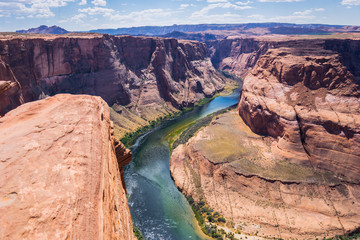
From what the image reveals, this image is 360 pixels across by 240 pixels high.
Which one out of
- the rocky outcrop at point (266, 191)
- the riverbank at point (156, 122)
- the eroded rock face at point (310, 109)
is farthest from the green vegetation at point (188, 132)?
the eroded rock face at point (310, 109)

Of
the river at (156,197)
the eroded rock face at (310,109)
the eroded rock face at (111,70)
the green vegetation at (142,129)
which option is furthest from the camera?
the green vegetation at (142,129)

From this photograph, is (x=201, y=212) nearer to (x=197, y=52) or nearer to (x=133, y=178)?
(x=133, y=178)

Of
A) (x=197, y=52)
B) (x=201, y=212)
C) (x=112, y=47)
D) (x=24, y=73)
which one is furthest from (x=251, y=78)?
(x=197, y=52)

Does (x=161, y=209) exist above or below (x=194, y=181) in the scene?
below

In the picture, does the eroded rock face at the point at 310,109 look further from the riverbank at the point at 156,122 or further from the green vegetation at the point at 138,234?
the green vegetation at the point at 138,234

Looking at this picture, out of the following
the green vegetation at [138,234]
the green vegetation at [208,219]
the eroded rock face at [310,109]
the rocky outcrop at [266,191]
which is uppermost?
the eroded rock face at [310,109]

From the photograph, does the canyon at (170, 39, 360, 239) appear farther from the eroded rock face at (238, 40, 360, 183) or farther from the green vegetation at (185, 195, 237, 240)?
the green vegetation at (185, 195, 237, 240)

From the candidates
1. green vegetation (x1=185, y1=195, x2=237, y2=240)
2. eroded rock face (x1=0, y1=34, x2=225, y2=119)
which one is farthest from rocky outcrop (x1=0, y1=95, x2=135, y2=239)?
eroded rock face (x1=0, y1=34, x2=225, y2=119)

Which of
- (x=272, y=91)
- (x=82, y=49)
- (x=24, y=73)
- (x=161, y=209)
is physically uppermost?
(x=82, y=49)
